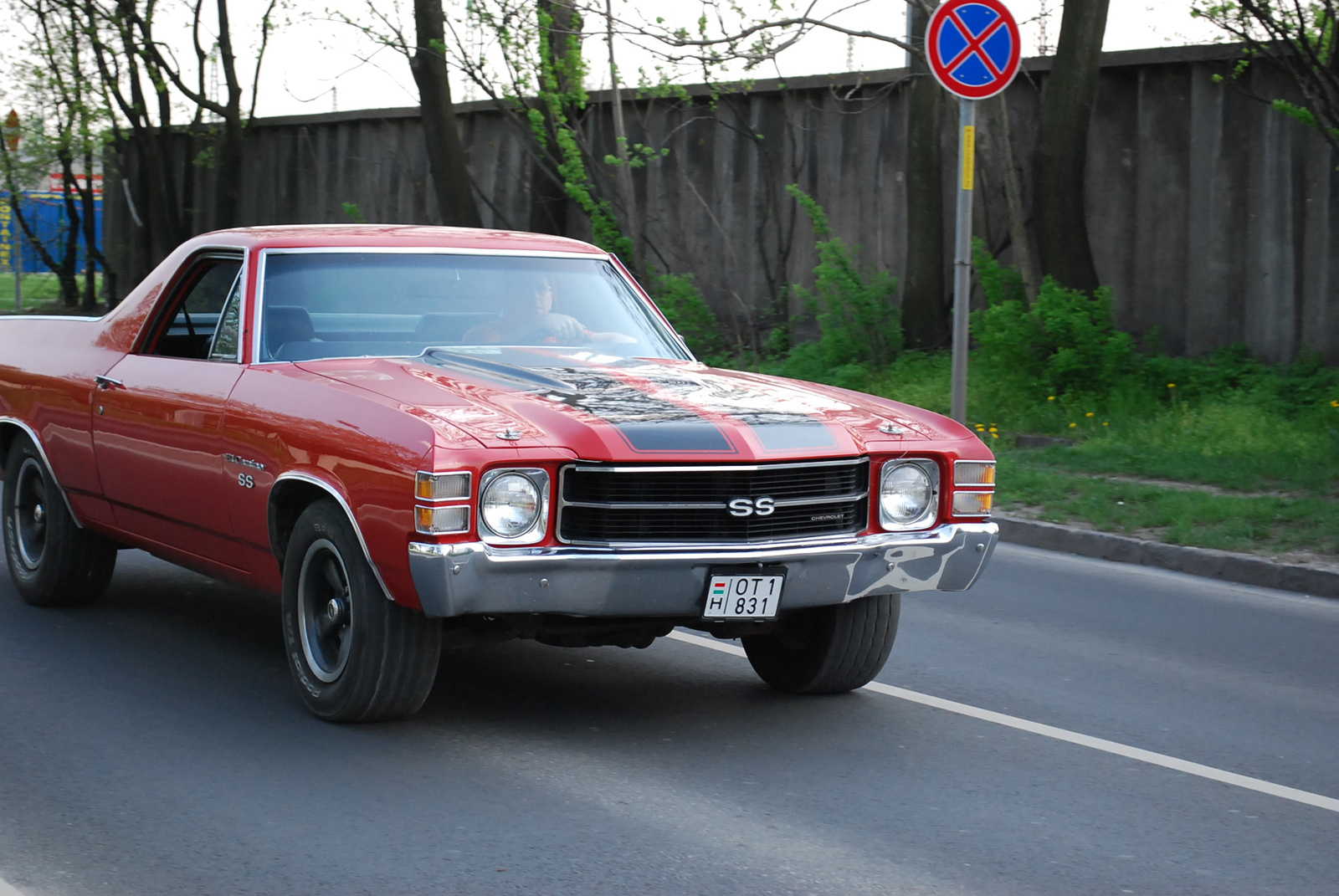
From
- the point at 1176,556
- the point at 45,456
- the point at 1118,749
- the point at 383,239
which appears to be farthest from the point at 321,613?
the point at 1176,556

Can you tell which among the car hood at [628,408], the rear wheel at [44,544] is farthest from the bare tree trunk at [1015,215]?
the rear wheel at [44,544]

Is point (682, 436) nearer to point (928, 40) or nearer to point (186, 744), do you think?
point (186, 744)

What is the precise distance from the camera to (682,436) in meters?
4.91

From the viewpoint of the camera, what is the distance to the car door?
583cm

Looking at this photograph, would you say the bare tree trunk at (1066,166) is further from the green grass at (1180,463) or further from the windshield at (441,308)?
the windshield at (441,308)

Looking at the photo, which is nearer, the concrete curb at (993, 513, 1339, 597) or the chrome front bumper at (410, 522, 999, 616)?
the chrome front bumper at (410, 522, 999, 616)

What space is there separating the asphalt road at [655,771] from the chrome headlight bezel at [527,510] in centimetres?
71

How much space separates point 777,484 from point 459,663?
6.04 ft

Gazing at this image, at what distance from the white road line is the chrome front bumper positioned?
0.67 meters

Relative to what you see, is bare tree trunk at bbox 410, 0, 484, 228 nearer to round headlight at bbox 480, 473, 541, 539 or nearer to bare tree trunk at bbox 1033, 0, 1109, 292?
bare tree trunk at bbox 1033, 0, 1109, 292

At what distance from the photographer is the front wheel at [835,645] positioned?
5.75 metres

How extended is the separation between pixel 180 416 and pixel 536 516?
6.17 ft

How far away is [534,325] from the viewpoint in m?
6.36

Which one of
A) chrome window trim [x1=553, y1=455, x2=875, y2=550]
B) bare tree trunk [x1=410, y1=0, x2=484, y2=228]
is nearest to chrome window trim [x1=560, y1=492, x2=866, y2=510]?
chrome window trim [x1=553, y1=455, x2=875, y2=550]
